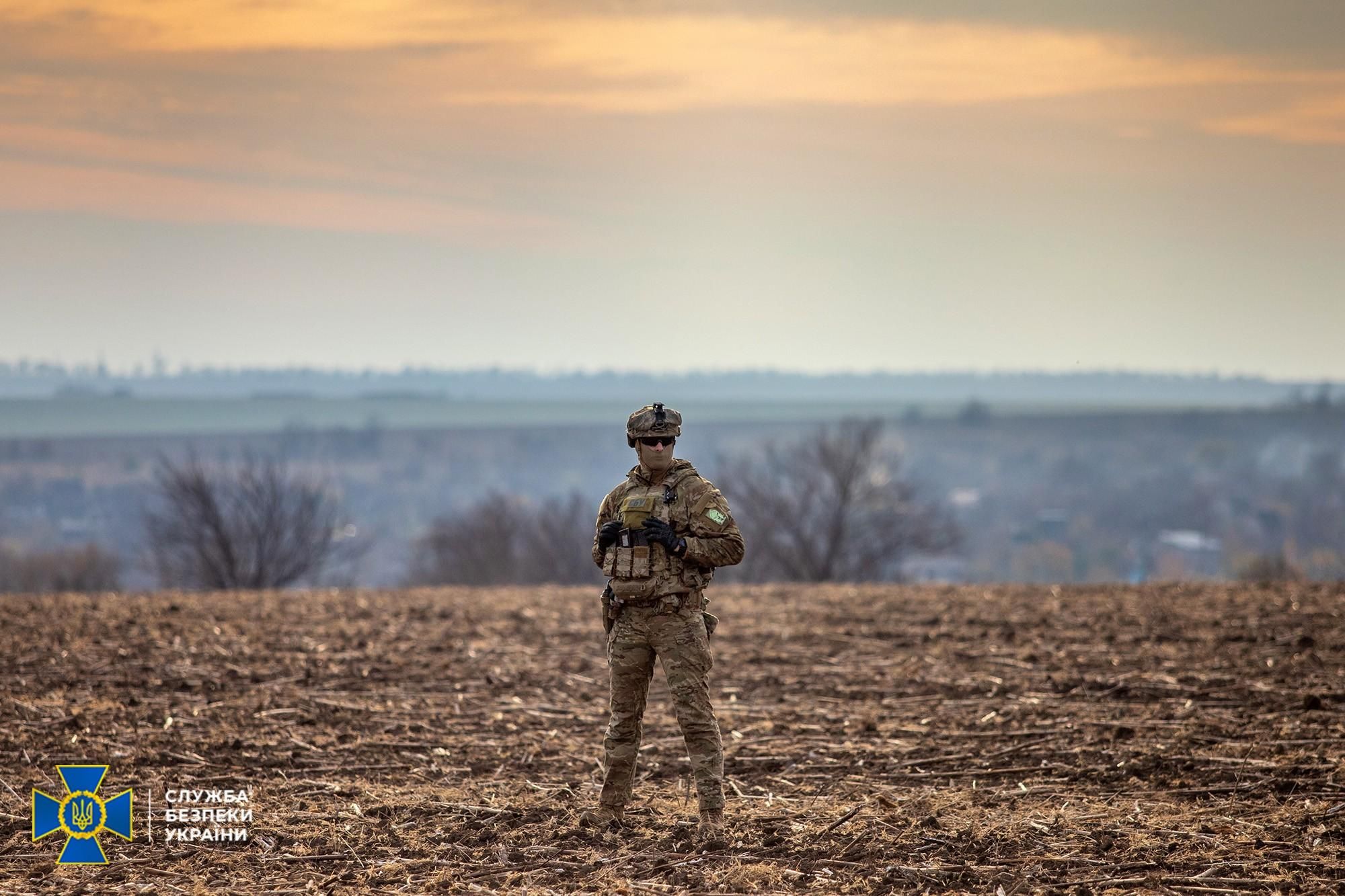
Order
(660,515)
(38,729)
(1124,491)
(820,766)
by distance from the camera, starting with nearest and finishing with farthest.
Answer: (660,515)
(820,766)
(38,729)
(1124,491)

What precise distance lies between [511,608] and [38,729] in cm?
825

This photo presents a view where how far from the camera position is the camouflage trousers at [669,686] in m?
9.41

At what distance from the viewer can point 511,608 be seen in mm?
19891

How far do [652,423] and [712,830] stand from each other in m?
2.77

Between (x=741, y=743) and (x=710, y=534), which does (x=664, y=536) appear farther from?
(x=741, y=743)

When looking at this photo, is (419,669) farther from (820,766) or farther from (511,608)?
(820,766)

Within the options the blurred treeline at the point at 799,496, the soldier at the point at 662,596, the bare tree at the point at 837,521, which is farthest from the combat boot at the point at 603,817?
the blurred treeline at the point at 799,496

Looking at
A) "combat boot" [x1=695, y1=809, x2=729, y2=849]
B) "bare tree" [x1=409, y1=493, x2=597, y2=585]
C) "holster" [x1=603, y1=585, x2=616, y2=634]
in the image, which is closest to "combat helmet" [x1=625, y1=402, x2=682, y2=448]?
"holster" [x1=603, y1=585, x2=616, y2=634]

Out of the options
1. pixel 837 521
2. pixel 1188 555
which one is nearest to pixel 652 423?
pixel 837 521

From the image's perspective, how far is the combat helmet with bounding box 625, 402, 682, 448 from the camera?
9430mm

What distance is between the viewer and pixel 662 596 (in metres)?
9.41

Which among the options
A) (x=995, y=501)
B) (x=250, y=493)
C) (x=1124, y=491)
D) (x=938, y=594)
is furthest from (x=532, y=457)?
(x=938, y=594)

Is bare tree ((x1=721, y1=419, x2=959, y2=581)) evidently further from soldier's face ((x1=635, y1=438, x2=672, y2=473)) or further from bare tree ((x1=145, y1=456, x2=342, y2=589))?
soldier's face ((x1=635, y1=438, x2=672, y2=473))

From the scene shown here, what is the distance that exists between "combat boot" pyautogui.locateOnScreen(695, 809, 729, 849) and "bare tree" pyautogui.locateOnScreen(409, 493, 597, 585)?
4846 cm
